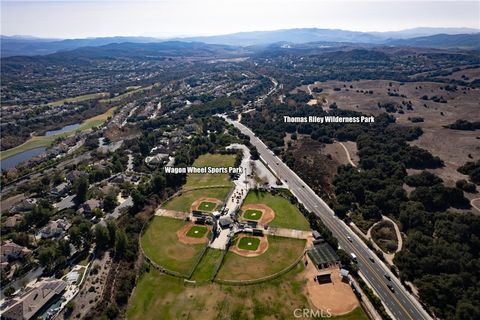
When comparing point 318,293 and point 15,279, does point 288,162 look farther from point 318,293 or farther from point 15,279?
point 15,279

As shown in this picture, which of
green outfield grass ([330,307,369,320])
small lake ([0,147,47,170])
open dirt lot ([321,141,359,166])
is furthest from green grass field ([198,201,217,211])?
small lake ([0,147,47,170])

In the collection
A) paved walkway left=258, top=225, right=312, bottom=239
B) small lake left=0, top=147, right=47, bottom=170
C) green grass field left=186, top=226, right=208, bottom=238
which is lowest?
small lake left=0, top=147, right=47, bottom=170

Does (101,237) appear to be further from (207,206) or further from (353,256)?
(353,256)

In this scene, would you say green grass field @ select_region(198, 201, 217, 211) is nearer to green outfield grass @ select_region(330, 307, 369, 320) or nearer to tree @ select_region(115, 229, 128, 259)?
tree @ select_region(115, 229, 128, 259)

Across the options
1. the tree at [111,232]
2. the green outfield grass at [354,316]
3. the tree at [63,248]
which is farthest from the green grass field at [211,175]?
the green outfield grass at [354,316]

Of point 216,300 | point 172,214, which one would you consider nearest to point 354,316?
point 216,300

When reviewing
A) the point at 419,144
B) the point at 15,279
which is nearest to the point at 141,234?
the point at 15,279

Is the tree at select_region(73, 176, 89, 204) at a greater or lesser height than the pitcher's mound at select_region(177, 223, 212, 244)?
greater
